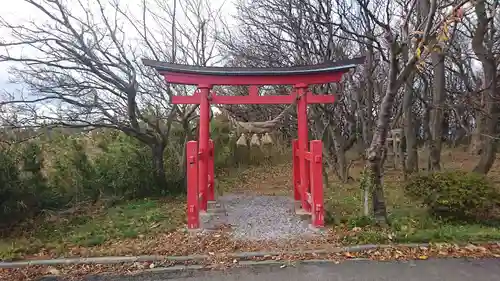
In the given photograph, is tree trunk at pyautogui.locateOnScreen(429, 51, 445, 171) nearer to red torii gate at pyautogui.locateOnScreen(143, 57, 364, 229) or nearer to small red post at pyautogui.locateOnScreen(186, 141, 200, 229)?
red torii gate at pyautogui.locateOnScreen(143, 57, 364, 229)

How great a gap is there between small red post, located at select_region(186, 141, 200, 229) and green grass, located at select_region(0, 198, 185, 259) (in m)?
0.50

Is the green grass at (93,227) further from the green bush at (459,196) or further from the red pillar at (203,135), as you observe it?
the green bush at (459,196)

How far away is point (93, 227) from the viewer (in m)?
7.11

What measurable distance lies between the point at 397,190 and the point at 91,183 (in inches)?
310

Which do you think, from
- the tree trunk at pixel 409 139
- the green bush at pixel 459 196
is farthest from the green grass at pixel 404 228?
the tree trunk at pixel 409 139

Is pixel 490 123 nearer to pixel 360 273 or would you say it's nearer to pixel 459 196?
pixel 459 196

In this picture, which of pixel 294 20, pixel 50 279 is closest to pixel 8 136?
pixel 50 279

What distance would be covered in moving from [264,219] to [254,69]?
2872mm

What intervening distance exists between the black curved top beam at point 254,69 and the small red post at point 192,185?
1668mm

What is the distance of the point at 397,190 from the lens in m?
9.90

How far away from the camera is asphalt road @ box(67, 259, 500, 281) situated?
172 inches

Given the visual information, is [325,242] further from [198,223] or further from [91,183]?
[91,183]

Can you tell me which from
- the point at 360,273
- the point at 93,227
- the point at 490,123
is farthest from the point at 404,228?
the point at 490,123

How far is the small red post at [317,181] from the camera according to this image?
6230mm
